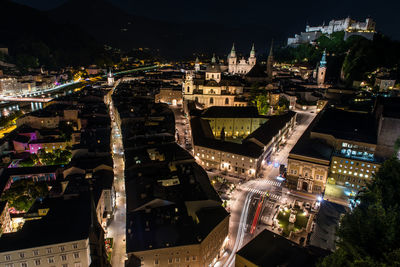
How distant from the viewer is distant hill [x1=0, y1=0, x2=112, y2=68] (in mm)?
118500

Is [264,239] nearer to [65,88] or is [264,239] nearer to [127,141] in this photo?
[127,141]

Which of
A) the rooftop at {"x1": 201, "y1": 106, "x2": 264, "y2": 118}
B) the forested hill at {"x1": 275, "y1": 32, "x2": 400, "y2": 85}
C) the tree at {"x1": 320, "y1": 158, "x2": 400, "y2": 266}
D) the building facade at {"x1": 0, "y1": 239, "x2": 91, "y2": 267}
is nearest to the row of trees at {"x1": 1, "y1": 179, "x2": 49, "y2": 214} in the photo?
the building facade at {"x1": 0, "y1": 239, "x2": 91, "y2": 267}

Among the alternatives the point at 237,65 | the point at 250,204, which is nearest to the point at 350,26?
the point at 237,65

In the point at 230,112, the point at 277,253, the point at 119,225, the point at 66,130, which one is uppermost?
the point at 230,112

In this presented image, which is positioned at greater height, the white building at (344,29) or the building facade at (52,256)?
the white building at (344,29)

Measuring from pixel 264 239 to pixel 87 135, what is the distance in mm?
32265

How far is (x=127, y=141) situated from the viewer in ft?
135

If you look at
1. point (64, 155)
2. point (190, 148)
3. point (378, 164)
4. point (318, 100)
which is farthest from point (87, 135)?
point (318, 100)

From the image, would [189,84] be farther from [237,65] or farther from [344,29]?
[344,29]

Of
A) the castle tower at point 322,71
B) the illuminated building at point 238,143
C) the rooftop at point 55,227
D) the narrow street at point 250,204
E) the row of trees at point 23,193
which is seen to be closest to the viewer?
the rooftop at point 55,227

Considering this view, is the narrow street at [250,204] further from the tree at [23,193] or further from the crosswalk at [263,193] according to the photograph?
the tree at [23,193]

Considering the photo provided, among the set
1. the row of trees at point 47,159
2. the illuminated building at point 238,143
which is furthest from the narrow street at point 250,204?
the row of trees at point 47,159

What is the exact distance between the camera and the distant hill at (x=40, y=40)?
11850 cm

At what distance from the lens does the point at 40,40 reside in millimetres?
128750
